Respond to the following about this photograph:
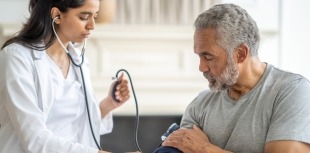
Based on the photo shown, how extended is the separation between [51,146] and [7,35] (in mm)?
1853

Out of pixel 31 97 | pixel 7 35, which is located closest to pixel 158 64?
pixel 7 35

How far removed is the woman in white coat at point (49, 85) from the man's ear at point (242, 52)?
22.2 inches

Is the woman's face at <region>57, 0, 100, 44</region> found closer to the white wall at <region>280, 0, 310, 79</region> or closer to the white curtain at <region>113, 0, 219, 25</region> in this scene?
the white curtain at <region>113, 0, 219, 25</region>

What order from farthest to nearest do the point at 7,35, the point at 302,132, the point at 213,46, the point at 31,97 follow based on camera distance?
the point at 7,35 → the point at 31,97 → the point at 213,46 → the point at 302,132

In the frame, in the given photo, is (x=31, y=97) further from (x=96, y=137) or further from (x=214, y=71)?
(x=214, y=71)

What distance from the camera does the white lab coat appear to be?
5.48ft

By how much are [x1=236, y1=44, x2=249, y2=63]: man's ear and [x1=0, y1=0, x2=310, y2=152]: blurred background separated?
1.95m

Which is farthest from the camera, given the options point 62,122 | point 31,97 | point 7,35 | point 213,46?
point 7,35

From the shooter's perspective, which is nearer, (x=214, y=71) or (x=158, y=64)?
(x=214, y=71)

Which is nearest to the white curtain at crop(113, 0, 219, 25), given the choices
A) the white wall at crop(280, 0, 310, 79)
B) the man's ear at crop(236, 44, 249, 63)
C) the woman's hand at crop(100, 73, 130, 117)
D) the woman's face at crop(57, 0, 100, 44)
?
the white wall at crop(280, 0, 310, 79)

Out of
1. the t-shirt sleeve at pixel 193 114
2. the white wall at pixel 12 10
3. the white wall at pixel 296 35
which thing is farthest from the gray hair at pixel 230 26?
the white wall at pixel 296 35

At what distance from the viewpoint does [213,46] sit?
1.55 m

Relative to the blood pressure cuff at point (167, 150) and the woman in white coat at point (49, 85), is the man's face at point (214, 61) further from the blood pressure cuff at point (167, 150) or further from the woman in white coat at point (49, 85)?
the woman in white coat at point (49, 85)

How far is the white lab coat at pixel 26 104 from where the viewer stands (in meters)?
1.67
